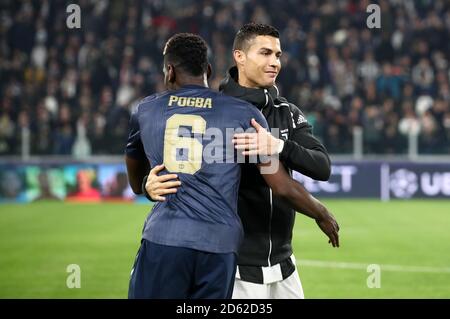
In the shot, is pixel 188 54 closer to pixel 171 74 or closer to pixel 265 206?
pixel 171 74

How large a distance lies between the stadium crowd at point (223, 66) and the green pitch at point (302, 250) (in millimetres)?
1829

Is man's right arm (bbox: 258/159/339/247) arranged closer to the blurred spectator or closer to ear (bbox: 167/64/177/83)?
ear (bbox: 167/64/177/83)

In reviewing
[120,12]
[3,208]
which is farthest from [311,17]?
[3,208]

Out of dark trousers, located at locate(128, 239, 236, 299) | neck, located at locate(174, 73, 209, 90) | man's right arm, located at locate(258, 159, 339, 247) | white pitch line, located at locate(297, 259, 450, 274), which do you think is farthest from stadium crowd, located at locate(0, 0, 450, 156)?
dark trousers, located at locate(128, 239, 236, 299)

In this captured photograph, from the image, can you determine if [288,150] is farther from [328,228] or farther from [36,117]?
[36,117]

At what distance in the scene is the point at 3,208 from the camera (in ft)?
61.1

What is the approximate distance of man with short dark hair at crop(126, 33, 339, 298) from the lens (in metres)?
4.33

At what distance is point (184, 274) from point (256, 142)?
78 cm

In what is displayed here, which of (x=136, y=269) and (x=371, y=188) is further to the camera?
(x=371, y=188)

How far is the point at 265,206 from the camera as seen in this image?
16.7 ft

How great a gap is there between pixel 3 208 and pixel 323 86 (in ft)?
27.9

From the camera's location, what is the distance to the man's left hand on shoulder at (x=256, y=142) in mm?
4391

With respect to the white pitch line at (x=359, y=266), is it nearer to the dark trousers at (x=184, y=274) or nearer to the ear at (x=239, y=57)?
the ear at (x=239, y=57)

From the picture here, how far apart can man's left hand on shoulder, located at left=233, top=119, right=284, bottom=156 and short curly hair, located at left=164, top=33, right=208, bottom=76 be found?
426 millimetres
